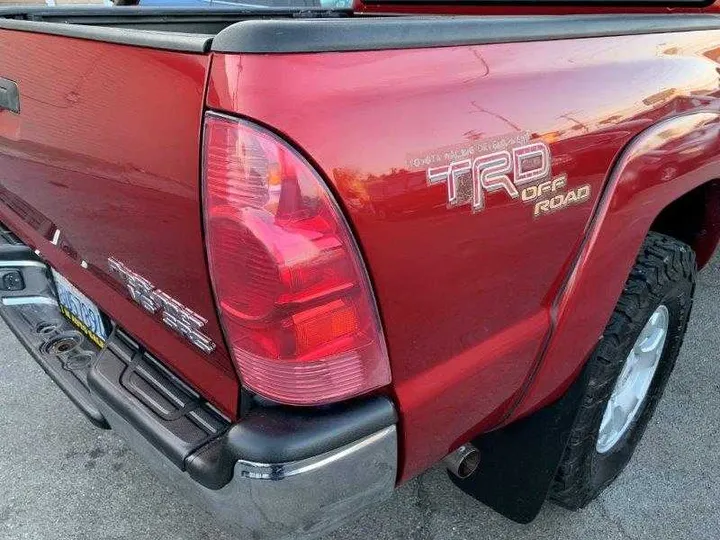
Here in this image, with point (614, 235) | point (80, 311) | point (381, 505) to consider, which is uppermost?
point (614, 235)

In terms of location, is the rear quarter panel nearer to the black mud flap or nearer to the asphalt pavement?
the black mud flap

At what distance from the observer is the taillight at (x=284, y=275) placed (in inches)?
41.3

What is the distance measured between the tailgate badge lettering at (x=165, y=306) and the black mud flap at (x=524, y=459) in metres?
0.96

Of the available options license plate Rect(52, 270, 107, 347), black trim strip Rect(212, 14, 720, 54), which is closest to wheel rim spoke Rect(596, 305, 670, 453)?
black trim strip Rect(212, 14, 720, 54)

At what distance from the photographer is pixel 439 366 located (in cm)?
131

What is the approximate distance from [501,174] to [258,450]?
27.2 inches

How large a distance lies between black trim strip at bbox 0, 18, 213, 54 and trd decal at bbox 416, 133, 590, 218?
423 mm

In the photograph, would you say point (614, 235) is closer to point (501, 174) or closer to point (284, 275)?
point (501, 174)

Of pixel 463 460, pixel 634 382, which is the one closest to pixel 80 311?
pixel 463 460

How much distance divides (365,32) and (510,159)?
1.23ft

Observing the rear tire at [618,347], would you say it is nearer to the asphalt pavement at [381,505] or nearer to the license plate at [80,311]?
the asphalt pavement at [381,505]

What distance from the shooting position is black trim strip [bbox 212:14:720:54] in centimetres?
103

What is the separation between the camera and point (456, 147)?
115cm

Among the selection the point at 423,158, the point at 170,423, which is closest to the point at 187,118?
the point at 423,158
